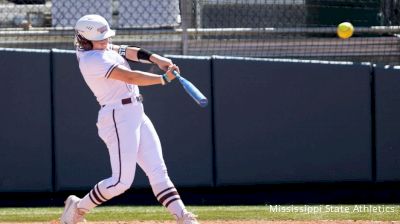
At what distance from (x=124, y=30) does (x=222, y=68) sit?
116 cm

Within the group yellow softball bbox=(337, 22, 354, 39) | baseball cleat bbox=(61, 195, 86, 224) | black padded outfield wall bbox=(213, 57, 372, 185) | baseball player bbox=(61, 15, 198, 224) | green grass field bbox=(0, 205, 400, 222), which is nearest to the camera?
baseball player bbox=(61, 15, 198, 224)

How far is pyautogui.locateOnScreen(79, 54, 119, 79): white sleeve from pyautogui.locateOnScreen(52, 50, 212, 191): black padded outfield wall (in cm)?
267

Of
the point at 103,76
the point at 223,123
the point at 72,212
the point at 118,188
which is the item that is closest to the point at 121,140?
the point at 118,188

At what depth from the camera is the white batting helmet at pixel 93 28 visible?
19.5 ft

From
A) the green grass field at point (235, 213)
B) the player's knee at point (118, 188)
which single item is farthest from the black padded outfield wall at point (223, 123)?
the player's knee at point (118, 188)

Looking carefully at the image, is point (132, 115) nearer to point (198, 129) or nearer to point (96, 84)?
point (96, 84)

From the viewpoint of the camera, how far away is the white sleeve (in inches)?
231

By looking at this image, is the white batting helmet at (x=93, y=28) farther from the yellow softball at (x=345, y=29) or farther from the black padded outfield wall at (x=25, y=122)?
the yellow softball at (x=345, y=29)

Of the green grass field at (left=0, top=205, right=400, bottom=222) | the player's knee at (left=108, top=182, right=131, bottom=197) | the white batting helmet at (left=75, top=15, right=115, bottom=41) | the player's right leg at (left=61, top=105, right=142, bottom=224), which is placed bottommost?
the green grass field at (left=0, top=205, right=400, bottom=222)

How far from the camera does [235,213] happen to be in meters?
7.64

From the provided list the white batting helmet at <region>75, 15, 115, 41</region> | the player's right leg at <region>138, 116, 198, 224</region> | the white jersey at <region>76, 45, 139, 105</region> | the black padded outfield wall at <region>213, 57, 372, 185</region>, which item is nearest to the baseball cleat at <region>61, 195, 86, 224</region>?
the player's right leg at <region>138, 116, 198, 224</region>

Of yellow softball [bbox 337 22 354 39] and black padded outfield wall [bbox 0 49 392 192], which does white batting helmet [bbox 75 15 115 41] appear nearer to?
black padded outfield wall [bbox 0 49 392 192]

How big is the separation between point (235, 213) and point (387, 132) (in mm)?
2171

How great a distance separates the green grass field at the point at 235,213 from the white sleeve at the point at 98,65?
1842 mm
